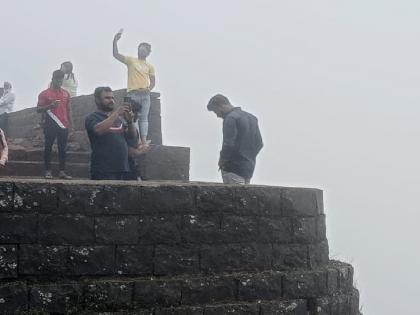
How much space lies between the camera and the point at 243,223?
5.82m

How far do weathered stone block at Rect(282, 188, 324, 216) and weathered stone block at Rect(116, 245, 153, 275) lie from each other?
1446mm

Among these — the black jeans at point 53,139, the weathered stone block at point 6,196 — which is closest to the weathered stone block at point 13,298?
the weathered stone block at point 6,196

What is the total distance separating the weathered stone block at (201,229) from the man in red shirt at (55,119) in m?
3.79

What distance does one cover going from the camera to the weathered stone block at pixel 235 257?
562 cm

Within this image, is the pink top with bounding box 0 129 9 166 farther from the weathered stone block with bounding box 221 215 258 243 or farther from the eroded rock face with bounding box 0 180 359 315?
the weathered stone block with bounding box 221 215 258 243

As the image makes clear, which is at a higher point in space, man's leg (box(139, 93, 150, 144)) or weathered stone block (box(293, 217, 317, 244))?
man's leg (box(139, 93, 150, 144))

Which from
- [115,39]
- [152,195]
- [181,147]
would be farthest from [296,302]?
[115,39]

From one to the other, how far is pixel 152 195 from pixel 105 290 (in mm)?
915

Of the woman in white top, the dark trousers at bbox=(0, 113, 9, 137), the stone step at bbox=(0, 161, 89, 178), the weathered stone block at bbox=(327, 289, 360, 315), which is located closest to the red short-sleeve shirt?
the stone step at bbox=(0, 161, 89, 178)

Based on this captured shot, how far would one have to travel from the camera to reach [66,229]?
5.24 meters

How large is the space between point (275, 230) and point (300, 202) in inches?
16.6

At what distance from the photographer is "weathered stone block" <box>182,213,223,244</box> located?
559 cm

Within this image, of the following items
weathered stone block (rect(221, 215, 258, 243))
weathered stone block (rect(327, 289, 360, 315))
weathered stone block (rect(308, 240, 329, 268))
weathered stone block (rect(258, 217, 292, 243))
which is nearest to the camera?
weathered stone block (rect(221, 215, 258, 243))

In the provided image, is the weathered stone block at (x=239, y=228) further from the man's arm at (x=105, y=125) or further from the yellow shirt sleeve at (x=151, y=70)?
the yellow shirt sleeve at (x=151, y=70)
